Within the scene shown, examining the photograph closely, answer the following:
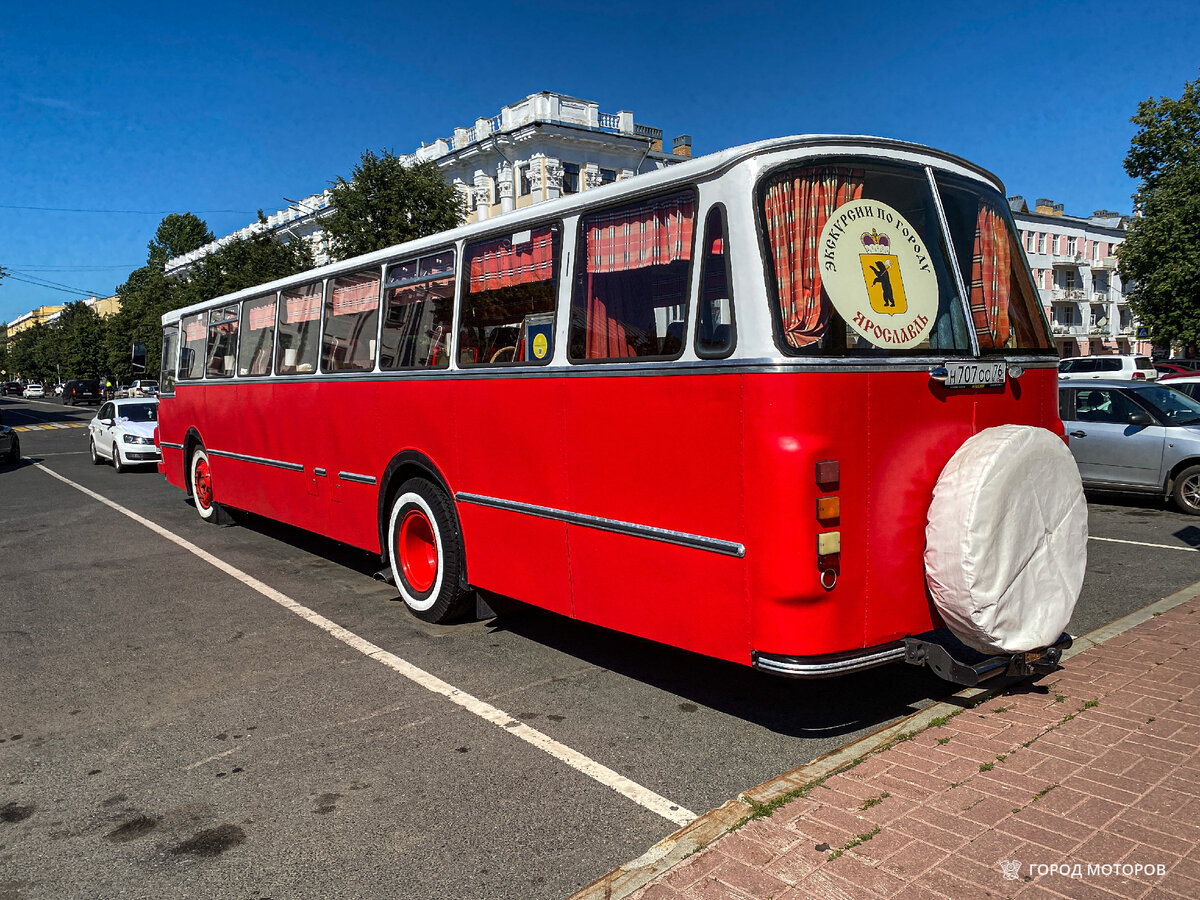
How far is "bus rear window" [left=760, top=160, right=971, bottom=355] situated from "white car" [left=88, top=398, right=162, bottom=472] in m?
16.2

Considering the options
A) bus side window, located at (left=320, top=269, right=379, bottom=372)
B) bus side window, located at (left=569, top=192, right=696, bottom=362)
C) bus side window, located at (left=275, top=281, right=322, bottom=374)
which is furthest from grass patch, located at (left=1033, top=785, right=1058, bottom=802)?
bus side window, located at (left=275, top=281, right=322, bottom=374)

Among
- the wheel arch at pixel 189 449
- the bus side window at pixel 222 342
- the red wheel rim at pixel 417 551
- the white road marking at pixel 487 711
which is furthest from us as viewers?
the wheel arch at pixel 189 449

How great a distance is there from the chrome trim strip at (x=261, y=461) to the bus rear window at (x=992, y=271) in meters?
6.10

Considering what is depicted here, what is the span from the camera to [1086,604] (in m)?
6.84

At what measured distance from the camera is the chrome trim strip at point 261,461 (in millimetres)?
8602

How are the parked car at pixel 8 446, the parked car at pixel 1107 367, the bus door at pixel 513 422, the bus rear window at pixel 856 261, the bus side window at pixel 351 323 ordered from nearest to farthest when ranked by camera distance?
the bus rear window at pixel 856 261, the bus door at pixel 513 422, the bus side window at pixel 351 323, the parked car at pixel 8 446, the parked car at pixel 1107 367

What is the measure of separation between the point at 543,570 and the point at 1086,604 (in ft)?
14.1

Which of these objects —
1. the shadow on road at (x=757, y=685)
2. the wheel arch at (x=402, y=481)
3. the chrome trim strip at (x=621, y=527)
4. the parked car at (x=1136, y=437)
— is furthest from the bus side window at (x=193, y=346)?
the parked car at (x=1136, y=437)

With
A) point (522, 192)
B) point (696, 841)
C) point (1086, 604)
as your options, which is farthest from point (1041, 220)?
point (696, 841)

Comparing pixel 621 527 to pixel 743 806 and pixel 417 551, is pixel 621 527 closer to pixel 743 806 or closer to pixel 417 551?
pixel 743 806

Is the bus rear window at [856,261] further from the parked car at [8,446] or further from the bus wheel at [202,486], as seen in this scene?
the parked car at [8,446]

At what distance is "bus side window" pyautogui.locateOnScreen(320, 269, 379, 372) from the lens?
287 inches

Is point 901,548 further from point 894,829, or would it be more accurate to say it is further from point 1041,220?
point 1041,220

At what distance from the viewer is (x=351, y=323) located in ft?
25.0
